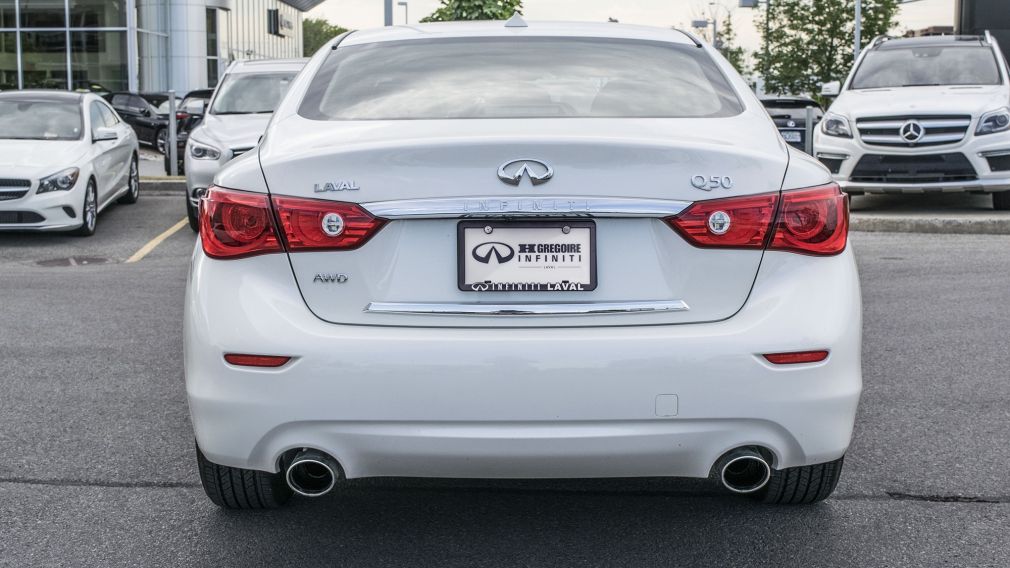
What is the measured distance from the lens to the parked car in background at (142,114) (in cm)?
2930

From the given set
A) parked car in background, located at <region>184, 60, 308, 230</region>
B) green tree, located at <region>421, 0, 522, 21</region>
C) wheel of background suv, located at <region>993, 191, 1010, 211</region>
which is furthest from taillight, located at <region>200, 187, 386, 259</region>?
green tree, located at <region>421, 0, 522, 21</region>

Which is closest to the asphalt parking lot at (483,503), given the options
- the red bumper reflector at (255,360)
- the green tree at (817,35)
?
the red bumper reflector at (255,360)

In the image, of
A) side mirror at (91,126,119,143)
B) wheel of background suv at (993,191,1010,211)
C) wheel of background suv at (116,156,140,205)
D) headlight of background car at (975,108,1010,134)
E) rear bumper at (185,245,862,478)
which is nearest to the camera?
rear bumper at (185,245,862,478)

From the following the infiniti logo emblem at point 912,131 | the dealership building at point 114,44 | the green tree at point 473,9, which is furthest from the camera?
the dealership building at point 114,44

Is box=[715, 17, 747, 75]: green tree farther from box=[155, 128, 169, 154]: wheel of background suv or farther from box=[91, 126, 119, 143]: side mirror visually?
box=[91, 126, 119, 143]: side mirror

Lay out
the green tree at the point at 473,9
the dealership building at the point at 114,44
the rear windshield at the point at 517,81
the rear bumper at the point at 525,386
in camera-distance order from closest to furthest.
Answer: the rear bumper at the point at 525,386 → the rear windshield at the point at 517,81 → the green tree at the point at 473,9 → the dealership building at the point at 114,44

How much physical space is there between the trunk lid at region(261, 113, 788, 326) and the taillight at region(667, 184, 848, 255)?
0.09 feet

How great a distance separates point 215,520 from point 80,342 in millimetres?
3364

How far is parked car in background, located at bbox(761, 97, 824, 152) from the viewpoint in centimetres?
2003

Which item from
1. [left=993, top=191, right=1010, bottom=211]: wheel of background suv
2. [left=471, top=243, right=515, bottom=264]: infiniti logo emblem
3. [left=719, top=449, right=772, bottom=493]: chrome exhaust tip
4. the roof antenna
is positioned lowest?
[left=993, top=191, right=1010, bottom=211]: wheel of background suv

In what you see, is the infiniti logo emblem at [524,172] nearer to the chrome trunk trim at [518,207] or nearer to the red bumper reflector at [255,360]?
the chrome trunk trim at [518,207]

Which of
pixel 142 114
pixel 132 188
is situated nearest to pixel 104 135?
pixel 132 188

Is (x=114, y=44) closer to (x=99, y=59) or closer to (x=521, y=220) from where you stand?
(x=99, y=59)

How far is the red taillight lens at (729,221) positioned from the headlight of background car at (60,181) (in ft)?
33.6
